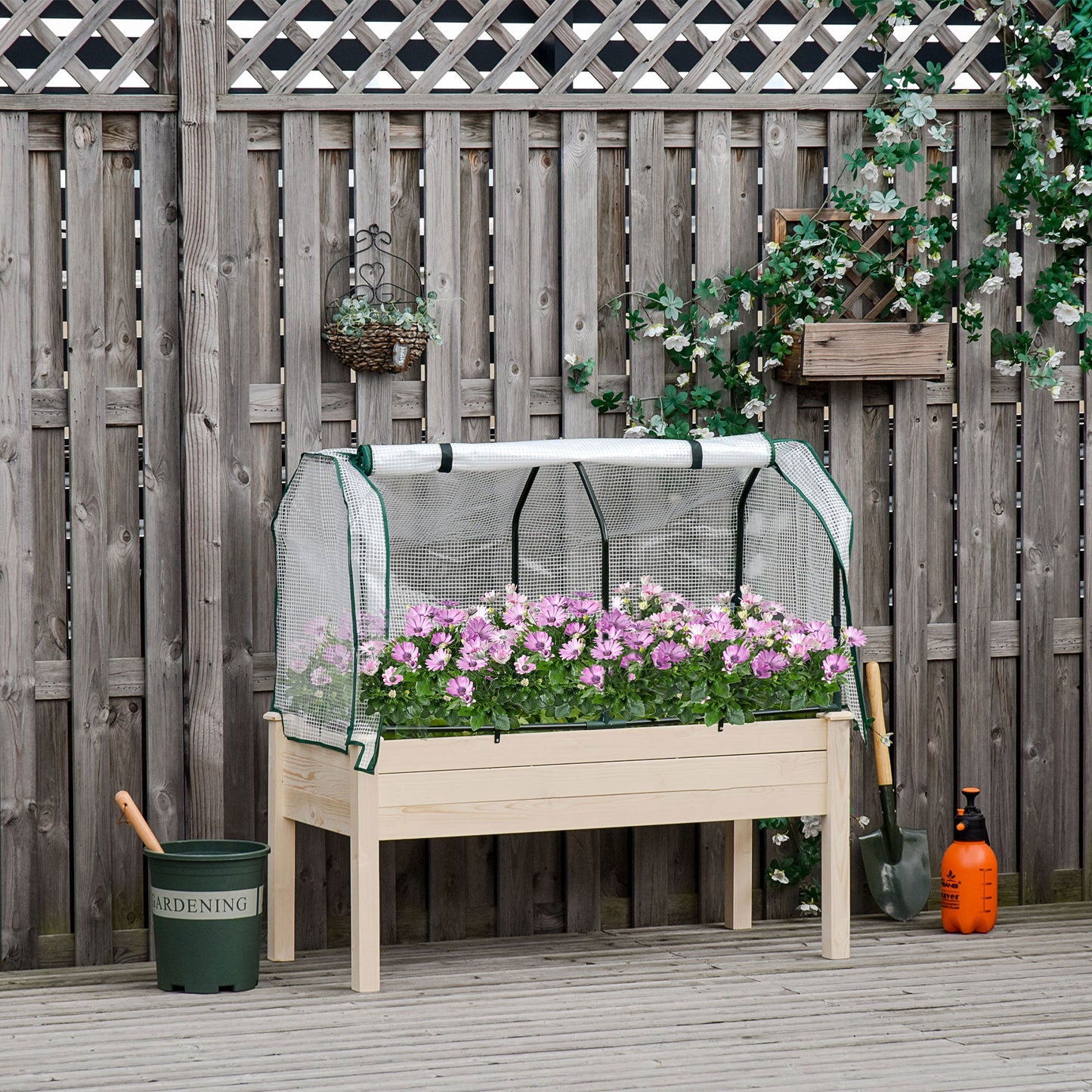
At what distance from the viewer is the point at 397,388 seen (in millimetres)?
4574

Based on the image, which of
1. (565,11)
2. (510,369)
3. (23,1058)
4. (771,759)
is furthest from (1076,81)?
(23,1058)

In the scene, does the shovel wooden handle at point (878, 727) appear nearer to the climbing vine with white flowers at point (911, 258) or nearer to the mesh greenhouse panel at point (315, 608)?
the climbing vine with white flowers at point (911, 258)

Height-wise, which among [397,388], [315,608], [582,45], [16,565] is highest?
[582,45]

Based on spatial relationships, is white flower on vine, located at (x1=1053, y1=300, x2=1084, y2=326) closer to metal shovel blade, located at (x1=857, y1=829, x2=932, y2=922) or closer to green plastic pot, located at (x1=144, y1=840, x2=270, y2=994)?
metal shovel blade, located at (x1=857, y1=829, x2=932, y2=922)

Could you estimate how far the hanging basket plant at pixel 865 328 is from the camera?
4652mm

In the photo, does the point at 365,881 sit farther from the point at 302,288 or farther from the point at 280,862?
the point at 302,288

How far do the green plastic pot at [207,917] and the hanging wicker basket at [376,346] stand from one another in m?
1.44

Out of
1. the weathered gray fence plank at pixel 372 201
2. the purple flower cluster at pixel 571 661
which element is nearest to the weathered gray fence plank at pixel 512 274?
the weathered gray fence plank at pixel 372 201

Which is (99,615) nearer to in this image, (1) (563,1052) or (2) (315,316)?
(2) (315,316)

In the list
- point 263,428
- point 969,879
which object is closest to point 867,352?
point 969,879

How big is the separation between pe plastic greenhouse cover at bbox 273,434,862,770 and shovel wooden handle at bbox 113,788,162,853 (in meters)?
0.46

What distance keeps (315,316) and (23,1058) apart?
7.18ft

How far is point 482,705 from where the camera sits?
3973mm

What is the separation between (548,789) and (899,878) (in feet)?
4.49
